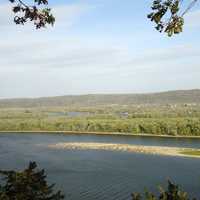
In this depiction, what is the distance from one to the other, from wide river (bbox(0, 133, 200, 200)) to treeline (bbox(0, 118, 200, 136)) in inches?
1189

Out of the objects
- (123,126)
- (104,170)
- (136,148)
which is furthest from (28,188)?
(123,126)

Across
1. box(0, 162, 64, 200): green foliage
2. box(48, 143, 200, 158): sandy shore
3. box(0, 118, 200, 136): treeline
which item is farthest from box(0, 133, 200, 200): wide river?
box(0, 118, 200, 136): treeline

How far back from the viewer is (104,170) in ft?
153

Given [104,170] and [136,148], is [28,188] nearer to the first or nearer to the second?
[104,170]

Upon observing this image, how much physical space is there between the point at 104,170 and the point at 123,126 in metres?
49.6

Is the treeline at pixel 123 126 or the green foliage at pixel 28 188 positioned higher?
the treeline at pixel 123 126

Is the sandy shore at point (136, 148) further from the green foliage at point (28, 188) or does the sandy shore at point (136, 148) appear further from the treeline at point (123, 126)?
the green foliage at point (28, 188)

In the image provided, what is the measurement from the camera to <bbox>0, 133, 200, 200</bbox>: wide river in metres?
37.1

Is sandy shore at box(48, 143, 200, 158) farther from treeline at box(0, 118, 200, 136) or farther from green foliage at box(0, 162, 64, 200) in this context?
green foliage at box(0, 162, 64, 200)

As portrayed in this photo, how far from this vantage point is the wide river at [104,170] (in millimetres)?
37062

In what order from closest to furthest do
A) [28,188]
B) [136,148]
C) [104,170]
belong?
1. [28,188]
2. [104,170]
3. [136,148]

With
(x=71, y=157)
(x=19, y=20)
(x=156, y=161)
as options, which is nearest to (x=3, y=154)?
(x=71, y=157)

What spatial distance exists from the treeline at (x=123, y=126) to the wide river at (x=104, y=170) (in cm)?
3021

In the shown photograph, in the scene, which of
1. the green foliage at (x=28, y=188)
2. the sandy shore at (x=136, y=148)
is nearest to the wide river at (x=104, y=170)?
the sandy shore at (x=136, y=148)
